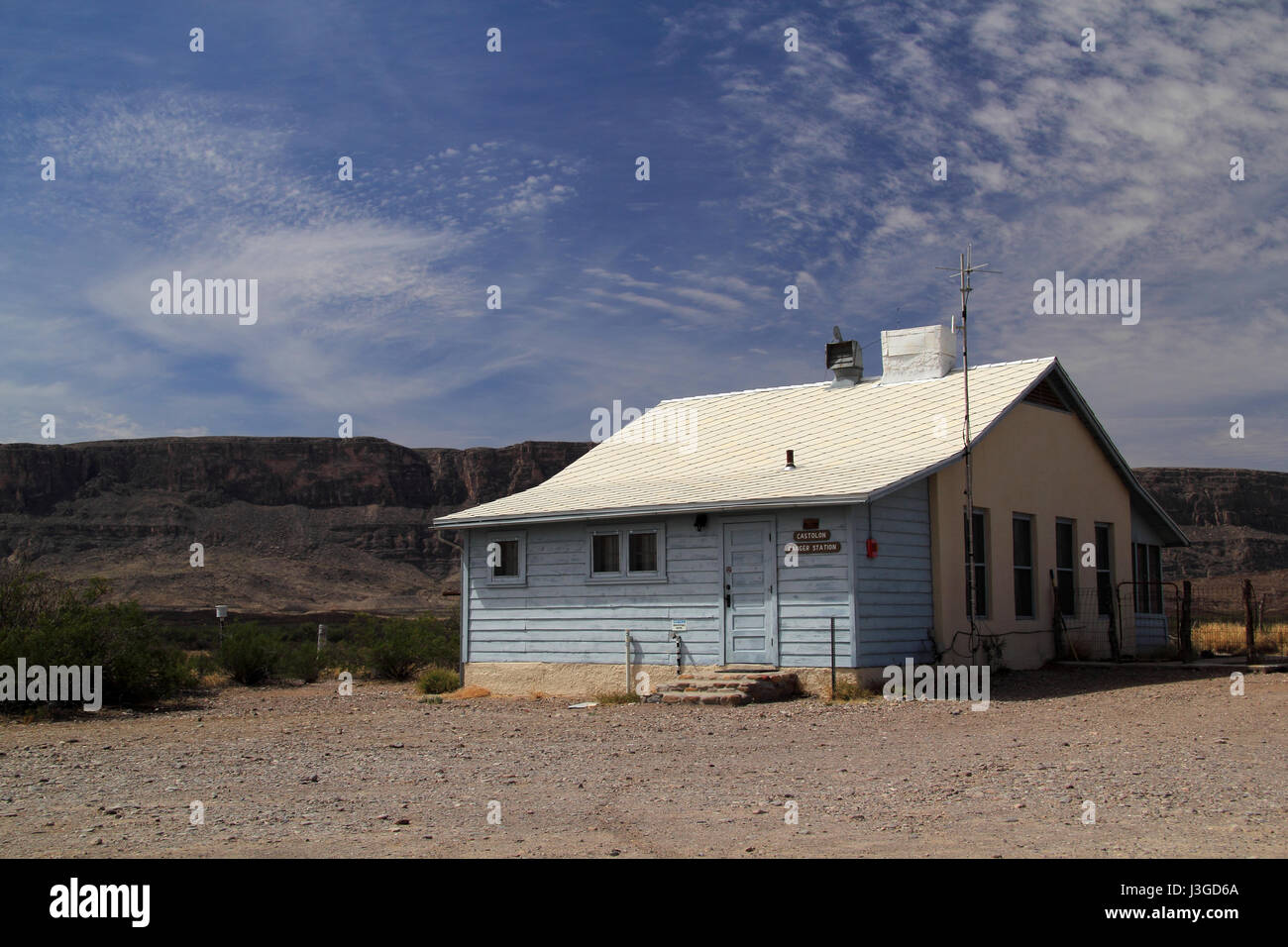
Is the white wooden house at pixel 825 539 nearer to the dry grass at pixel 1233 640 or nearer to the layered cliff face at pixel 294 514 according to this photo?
the dry grass at pixel 1233 640

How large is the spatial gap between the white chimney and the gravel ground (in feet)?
22.4

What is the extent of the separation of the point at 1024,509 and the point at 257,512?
72.7 m

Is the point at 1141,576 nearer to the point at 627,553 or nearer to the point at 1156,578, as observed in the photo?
the point at 1156,578

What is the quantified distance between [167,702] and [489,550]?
17.5 feet

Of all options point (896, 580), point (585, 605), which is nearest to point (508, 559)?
point (585, 605)

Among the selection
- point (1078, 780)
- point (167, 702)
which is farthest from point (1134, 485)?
point (167, 702)

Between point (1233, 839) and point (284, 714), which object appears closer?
point (1233, 839)

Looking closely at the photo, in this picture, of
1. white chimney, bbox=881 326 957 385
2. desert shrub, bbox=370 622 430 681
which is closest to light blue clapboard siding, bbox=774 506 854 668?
white chimney, bbox=881 326 957 385

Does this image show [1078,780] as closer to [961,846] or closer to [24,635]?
Result: [961,846]

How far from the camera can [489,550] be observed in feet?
63.0

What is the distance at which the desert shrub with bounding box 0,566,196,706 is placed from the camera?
16.5 metres

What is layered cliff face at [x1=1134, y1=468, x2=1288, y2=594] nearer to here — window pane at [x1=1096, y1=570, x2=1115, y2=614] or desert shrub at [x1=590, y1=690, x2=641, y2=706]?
window pane at [x1=1096, y1=570, x2=1115, y2=614]

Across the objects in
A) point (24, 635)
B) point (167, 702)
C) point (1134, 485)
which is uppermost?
point (1134, 485)
